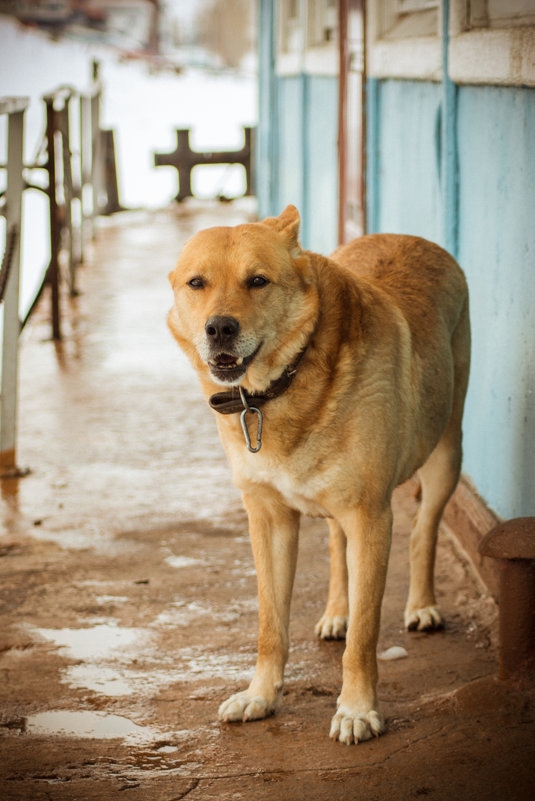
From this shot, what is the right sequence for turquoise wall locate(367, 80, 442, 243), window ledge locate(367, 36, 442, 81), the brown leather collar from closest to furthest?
the brown leather collar < window ledge locate(367, 36, 442, 81) < turquoise wall locate(367, 80, 442, 243)

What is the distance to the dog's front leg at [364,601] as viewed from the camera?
2928 mm

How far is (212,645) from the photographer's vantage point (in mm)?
3562

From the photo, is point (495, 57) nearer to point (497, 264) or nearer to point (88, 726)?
point (497, 264)

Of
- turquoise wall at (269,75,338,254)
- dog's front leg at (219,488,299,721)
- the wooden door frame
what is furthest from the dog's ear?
turquoise wall at (269,75,338,254)

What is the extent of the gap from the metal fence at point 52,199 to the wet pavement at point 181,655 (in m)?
0.62

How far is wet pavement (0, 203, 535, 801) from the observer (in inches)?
105

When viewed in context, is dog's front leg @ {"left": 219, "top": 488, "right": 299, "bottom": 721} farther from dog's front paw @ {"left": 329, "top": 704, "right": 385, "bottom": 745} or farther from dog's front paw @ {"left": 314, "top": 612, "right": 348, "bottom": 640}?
dog's front paw @ {"left": 314, "top": 612, "right": 348, "bottom": 640}

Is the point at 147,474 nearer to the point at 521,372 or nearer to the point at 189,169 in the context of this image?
the point at 521,372

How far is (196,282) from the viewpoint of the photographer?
2.84m

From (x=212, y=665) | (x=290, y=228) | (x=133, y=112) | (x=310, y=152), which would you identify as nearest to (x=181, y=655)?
(x=212, y=665)

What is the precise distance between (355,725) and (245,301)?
1.24 meters

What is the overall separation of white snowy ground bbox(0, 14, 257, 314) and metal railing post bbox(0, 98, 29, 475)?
3352 mm

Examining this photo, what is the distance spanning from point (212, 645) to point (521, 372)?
4.95 ft

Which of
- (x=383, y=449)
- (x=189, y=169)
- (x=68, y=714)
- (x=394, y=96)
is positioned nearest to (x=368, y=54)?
(x=394, y=96)
